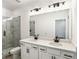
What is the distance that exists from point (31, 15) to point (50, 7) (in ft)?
3.00

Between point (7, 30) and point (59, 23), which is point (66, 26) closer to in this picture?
point (59, 23)

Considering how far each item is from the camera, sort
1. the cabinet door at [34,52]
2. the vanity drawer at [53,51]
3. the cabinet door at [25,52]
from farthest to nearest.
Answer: the cabinet door at [25,52] → the cabinet door at [34,52] → the vanity drawer at [53,51]

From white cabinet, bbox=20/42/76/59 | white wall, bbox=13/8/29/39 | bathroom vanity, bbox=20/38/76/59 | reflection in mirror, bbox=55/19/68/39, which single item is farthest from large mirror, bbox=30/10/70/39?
white cabinet, bbox=20/42/76/59

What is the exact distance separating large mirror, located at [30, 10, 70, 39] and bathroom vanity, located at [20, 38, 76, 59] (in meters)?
0.39

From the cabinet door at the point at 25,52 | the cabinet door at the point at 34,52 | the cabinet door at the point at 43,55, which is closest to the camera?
the cabinet door at the point at 43,55

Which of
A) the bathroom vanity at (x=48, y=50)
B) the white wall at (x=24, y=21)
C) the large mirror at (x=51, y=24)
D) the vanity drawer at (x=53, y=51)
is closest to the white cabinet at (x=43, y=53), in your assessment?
the bathroom vanity at (x=48, y=50)

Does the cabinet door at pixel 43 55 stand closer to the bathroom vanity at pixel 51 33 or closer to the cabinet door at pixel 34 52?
the bathroom vanity at pixel 51 33

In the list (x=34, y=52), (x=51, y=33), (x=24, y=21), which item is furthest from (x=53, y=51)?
(x=24, y=21)

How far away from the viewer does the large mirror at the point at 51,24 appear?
6.65 ft

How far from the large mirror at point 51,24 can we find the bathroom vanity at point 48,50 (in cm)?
39

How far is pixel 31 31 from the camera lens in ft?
9.36

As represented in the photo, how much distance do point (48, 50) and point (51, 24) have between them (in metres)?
0.93

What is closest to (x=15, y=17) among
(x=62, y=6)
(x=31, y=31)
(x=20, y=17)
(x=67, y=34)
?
(x=20, y=17)

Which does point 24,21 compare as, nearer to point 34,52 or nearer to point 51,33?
point 51,33
